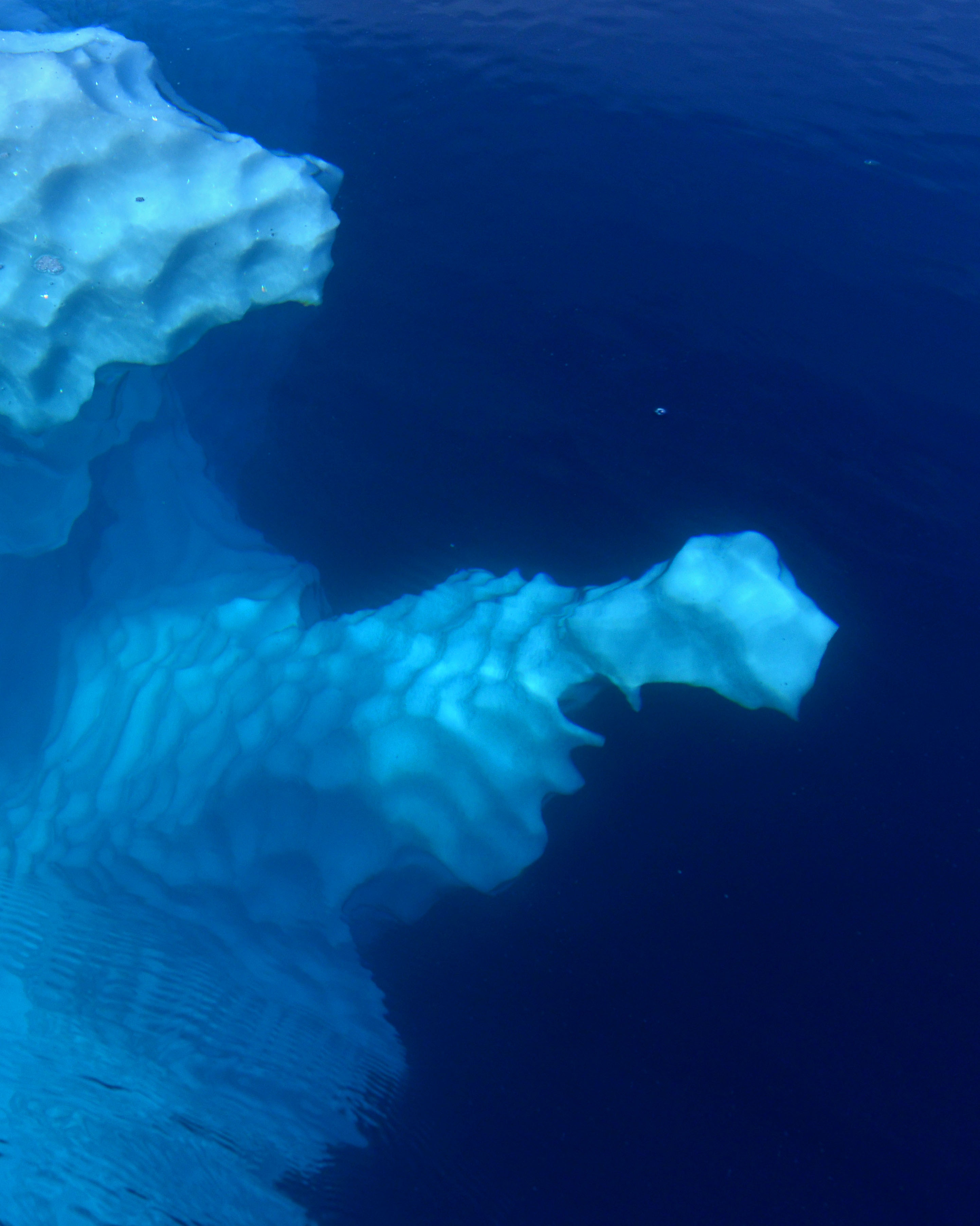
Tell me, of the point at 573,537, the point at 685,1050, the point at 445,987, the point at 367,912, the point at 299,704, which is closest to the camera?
the point at 685,1050

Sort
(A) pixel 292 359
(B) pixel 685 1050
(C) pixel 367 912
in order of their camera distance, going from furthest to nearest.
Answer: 1. (A) pixel 292 359
2. (C) pixel 367 912
3. (B) pixel 685 1050

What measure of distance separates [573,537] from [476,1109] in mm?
2469

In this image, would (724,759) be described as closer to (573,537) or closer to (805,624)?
(805,624)

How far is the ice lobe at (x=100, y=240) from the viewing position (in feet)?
12.5

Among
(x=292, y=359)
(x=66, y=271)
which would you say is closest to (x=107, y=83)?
(x=66, y=271)

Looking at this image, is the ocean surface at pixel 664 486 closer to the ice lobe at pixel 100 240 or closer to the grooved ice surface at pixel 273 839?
the grooved ice surface at pixel 273 839

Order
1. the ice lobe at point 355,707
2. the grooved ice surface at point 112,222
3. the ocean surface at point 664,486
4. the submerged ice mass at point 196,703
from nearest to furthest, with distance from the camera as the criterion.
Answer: the ocean surface at point 664,486 → the submerged ice mass at point 196,703 → the ice lobe at point 355,707 → the grooved ice surface at point 112,222

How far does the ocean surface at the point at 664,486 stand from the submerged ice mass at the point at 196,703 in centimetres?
22

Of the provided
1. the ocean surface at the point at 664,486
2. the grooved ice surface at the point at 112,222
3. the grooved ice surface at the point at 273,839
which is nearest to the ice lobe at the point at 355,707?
the grooved ice surface at the point at 273,839

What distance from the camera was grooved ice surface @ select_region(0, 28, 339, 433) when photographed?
12.4 ft

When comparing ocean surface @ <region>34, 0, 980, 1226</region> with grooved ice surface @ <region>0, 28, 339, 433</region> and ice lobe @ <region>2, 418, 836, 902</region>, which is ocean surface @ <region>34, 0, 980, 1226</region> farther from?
grooved ice surface @ <region>0, 28, 339, 433</region>

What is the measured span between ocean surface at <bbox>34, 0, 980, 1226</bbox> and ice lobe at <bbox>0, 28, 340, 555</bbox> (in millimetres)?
348

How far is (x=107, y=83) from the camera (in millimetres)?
4027

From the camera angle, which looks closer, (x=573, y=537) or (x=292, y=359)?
(x=573, y=537)
